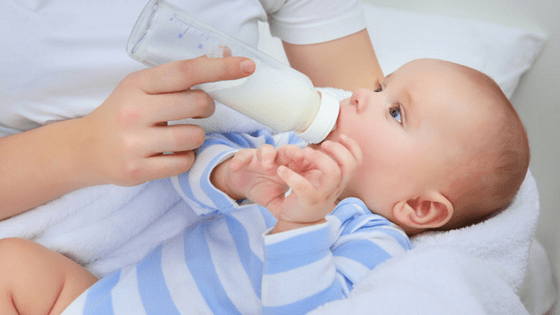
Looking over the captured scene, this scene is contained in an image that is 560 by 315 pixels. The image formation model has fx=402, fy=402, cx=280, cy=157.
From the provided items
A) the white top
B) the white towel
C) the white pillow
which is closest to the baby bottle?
the white top

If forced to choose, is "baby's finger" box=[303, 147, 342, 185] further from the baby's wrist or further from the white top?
the white top

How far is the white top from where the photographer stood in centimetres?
62

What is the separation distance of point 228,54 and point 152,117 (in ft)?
0.48

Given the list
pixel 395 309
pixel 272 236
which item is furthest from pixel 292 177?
pixel 395 309

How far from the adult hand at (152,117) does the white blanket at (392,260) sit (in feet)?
0.61

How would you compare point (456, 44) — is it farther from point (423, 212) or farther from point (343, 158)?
point (343, 158)

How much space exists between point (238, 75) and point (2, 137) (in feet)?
1.58

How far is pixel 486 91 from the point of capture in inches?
28.7

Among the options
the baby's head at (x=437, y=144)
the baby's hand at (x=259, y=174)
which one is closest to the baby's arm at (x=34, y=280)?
the baby's hand at (x=259, y=174)

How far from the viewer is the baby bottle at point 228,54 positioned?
1.81ft

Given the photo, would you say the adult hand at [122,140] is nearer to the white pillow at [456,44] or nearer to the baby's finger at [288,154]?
the baby's finger at [288,154]

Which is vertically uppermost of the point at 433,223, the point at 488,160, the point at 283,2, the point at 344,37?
the point at 283,2

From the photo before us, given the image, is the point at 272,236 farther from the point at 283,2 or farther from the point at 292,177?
the point at 283,2

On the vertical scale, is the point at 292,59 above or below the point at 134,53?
below
